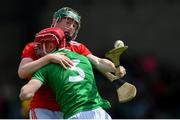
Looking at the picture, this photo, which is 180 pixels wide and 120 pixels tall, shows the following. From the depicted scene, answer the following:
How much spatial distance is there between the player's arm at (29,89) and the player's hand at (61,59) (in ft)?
0.66

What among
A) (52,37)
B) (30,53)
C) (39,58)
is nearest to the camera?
(52,37)

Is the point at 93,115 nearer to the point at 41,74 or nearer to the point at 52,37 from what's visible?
the point at 41,74

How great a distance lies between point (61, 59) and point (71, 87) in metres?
0.19

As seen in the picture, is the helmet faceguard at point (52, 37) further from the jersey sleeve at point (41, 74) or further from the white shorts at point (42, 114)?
the white shorts at point (42, 114)

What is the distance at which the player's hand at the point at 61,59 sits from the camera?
5.18 metres

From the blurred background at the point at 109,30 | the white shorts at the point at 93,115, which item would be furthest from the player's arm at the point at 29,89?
the blurred background at the point at 109,30

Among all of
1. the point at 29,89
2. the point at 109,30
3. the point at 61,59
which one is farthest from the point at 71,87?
the point at 109,30

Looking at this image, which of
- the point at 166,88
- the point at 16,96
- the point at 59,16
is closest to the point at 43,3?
the point at 16,96

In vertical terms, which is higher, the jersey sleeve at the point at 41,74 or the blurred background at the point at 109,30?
the jersey sleeve at the point at 41,74

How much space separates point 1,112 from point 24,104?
650 millimetres

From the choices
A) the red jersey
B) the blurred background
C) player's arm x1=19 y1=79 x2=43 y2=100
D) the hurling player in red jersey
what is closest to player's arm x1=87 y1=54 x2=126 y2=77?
the hurling player in red jersey

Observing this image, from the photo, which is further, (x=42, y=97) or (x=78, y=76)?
(x=42, y=97)

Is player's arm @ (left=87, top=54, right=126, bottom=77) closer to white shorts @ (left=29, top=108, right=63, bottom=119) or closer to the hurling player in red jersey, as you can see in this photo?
the hurling player in red jersey

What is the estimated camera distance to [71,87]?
17.0 feet
